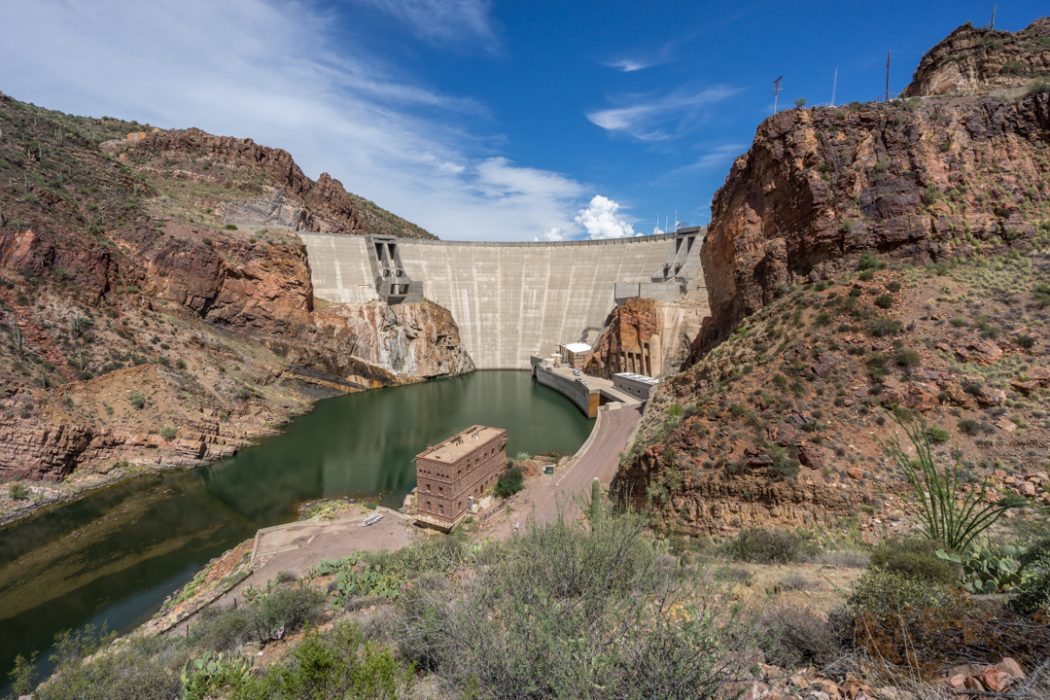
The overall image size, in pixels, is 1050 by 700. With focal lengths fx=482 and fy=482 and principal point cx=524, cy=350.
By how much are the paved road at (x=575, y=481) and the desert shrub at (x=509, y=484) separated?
19.2 inches

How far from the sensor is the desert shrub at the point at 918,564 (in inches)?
243

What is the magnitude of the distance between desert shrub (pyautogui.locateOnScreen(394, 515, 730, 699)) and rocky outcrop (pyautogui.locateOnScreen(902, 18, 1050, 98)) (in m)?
22.1

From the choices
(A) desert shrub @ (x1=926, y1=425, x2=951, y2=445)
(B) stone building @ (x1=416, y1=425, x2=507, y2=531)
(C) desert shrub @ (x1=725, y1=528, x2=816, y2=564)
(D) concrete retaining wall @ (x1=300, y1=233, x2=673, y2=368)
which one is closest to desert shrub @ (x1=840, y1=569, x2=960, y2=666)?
(C) desert shrub @ (x1=725, y1=528, x2=816, y2=564)

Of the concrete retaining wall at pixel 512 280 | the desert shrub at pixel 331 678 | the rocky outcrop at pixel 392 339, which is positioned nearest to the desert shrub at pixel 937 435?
the desert shrub at pixel 331 678

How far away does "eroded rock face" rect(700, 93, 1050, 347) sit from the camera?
49.9 feet

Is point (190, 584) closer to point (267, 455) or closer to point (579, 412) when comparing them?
point (267, 455)

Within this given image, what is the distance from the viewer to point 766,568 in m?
8.90

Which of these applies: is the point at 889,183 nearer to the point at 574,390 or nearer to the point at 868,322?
the point at 868,322

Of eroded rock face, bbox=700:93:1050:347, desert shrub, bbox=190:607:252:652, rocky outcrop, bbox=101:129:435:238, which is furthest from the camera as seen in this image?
rocky outcrop, bbox=101:129:435:238

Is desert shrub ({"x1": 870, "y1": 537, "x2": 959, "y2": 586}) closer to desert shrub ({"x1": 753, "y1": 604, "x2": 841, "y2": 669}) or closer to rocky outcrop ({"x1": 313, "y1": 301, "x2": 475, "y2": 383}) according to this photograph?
desert shrub ({"x1": 753, "y1": 604, "x2": 841, "y2": 669})

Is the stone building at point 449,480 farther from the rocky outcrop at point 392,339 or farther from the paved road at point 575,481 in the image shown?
the rocky outcrop at point 392,339

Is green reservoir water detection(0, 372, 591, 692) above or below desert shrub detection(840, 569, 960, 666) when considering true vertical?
below

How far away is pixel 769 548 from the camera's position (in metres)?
9.78

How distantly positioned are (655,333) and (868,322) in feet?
80.7
